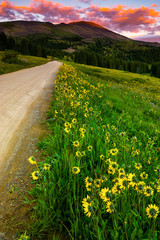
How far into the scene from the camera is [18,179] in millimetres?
3117

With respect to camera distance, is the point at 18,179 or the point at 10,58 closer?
the point at 18,179

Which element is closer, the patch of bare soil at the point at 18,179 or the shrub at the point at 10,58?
the patch of bare soil at the point at 18,179

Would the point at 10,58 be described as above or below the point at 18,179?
above

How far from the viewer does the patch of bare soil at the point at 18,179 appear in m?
2.28

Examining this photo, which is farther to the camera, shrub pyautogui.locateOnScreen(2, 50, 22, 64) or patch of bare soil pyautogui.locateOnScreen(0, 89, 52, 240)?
shrub pyautogui.locateOnScreen(2, 50, 22, 64)

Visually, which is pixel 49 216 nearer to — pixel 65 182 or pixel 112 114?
pixel 65 182

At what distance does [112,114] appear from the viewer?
7.20 meters

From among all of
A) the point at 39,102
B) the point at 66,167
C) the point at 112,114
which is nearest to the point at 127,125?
the point at 112,114

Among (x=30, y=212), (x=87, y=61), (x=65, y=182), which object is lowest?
(x=30, y=212)

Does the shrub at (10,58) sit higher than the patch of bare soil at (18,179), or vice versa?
the shrub at (10,58)

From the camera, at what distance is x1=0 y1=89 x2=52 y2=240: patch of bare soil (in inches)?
89.7

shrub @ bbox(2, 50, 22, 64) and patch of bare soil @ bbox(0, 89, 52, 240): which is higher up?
shrub @ bbox(2, 50, 22, 64)

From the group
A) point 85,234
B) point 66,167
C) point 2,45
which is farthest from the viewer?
point 2,45

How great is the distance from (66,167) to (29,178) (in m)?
0.83
